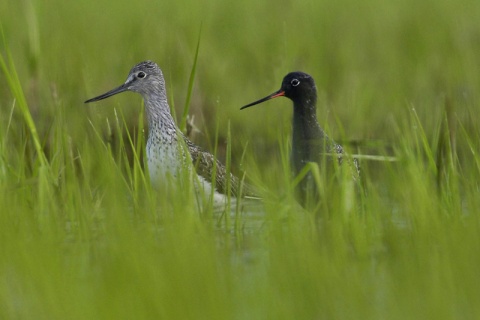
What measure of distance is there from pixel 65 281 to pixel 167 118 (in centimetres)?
326

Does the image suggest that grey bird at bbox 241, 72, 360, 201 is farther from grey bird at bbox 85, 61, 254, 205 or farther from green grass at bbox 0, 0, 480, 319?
grey bird at bbox 85, 61, 254, 205

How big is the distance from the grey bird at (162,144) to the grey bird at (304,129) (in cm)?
39

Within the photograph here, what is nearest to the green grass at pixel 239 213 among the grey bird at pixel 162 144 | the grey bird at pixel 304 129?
the grey bird at pixel 304 129

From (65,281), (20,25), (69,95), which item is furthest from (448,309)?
(20,25)

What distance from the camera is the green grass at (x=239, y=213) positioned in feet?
10.9

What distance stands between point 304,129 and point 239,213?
3.60 ft

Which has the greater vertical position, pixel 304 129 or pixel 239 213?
pixel 304 129

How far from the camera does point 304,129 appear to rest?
19.9 ft

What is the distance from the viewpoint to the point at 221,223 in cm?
513

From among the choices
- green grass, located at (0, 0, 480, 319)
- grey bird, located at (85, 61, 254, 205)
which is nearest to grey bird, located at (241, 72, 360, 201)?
green grass, located at (0, 0, 480, 319)

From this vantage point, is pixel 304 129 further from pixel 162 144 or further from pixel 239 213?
pixel 239 213

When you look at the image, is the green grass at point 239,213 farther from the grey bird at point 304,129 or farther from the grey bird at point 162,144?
the grey bird at point 162,144

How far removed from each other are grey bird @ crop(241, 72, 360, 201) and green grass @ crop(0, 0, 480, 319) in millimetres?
166

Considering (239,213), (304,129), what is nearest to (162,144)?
(304,129)
